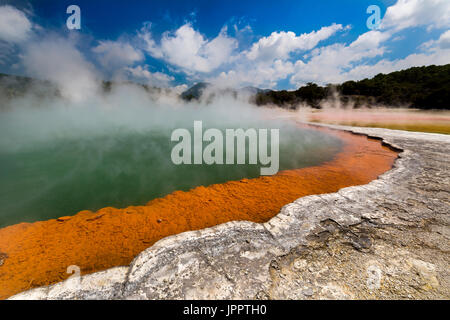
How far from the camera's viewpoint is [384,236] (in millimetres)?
2236

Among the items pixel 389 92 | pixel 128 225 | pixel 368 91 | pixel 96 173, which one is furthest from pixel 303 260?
pixel 368 91

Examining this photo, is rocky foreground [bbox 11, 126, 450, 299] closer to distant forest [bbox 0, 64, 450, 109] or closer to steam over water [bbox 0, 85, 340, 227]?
steam over water [bbox 0, 85, 340, 227]

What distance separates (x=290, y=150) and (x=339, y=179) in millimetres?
Answer: 3375

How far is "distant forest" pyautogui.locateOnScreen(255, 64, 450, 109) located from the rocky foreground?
35797mm

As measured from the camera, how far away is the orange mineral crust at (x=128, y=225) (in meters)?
2.19

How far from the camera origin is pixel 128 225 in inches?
117

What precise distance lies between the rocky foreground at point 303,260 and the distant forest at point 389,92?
3580 cm

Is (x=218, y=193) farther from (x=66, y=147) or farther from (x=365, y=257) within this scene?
(x=66, y=147)

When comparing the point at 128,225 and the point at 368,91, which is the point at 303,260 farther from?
the point at 368,91

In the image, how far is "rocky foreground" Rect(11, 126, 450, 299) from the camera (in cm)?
158

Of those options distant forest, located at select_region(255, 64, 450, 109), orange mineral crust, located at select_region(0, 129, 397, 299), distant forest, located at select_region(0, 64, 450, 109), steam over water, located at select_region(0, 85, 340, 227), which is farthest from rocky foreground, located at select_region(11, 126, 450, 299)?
distant forest, located at select_region(0, 64, 450, 109)

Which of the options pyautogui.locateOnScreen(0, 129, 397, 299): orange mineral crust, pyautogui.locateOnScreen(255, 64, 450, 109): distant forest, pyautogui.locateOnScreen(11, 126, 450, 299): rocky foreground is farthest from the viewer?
pyautogui.locateOnScreen(255, 64, 450, 109): distant forest

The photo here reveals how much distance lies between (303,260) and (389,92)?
4649cm

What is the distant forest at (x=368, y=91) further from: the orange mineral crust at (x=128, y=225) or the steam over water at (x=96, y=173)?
the orange mineral crust at (x=128, y=225)
